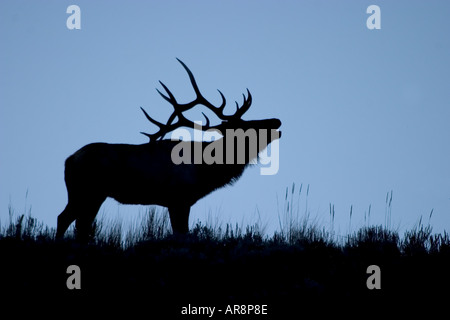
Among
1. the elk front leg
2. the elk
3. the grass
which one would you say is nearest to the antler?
the elk

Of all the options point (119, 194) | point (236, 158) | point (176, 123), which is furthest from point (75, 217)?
point (236, 158)

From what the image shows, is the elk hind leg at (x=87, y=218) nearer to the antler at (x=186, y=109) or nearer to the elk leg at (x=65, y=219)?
the elk leg at (x=65, y=219)

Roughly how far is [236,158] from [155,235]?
2154mm

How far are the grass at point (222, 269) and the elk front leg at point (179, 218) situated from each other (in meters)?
1.36

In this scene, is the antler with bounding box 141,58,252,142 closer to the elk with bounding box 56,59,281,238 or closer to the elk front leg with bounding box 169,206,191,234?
the elk with bounding box 56,59,281,238

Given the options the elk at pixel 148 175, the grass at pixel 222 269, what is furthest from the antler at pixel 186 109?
the grass at pixel 222 269

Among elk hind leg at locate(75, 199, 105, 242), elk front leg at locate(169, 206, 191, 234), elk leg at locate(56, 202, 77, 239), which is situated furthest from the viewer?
elk front leg at locate(169, 206, 191, 234)

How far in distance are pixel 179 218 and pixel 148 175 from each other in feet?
2.94

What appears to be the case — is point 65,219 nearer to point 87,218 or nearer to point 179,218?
point 87,218

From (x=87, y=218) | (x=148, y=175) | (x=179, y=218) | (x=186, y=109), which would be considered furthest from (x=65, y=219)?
(x=186, y=109)

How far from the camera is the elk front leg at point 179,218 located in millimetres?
9391

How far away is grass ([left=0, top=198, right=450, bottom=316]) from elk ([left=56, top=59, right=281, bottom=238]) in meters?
1.47

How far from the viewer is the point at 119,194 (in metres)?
9.83

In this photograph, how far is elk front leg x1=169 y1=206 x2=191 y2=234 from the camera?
30.8ft
